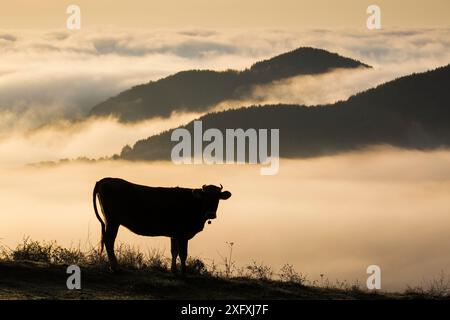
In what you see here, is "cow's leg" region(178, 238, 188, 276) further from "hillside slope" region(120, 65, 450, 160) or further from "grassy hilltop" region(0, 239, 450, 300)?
"hillside slope" region(120, 65, 450, 160)

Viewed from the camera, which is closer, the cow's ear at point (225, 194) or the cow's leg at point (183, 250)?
the cow's leg at point (183, 250)

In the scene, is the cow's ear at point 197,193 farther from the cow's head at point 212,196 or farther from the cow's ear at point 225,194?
the cow's ear at point 225,194

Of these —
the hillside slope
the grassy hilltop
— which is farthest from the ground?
the hillside slope

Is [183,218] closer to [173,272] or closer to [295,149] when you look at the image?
[173,272]

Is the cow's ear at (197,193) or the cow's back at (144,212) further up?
the cow's ear at (197,193)

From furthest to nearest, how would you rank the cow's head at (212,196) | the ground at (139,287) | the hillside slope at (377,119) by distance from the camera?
the hillside slope at (377,119) < the cow's head at (212,196) < the ground at (139,287)

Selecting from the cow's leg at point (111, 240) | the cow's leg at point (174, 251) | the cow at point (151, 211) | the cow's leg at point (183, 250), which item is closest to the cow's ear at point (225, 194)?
the cow at point (151, 211)

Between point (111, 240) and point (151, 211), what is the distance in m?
1.11

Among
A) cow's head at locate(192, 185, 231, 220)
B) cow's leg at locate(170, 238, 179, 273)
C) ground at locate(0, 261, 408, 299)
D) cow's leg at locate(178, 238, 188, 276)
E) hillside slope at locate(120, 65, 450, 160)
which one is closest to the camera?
ground at locate(0, 261, 408, 299)

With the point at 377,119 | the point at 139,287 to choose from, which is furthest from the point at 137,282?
the point at 377,119

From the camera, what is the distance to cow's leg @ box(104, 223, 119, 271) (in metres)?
23.3

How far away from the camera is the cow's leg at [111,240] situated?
23344 millimetres

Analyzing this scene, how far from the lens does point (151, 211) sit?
23891 mm

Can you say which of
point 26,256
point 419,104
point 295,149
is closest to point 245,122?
point 295,149
